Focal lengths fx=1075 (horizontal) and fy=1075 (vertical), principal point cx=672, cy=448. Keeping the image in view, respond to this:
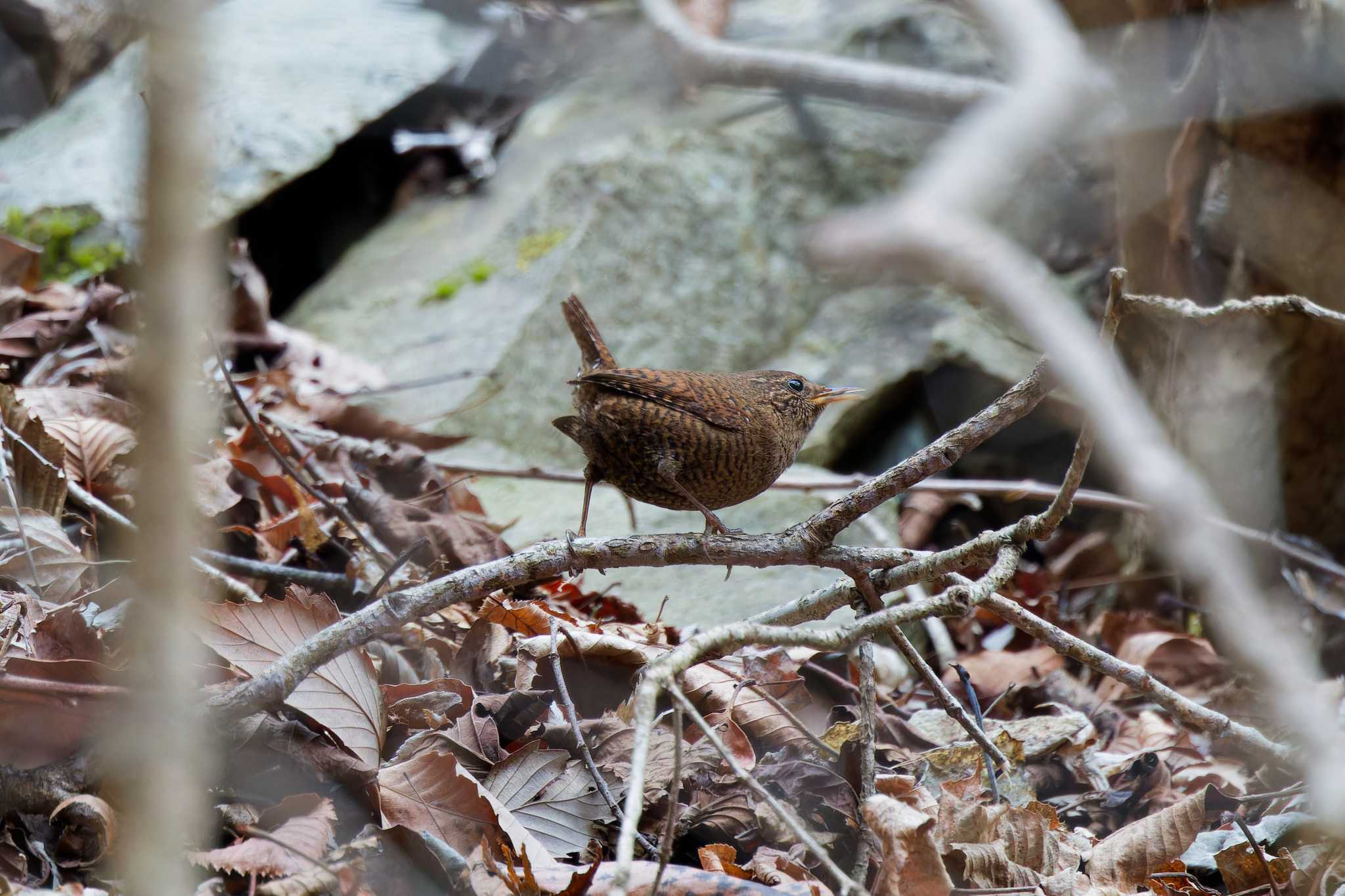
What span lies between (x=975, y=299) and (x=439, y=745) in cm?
405

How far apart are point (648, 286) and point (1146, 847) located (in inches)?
141

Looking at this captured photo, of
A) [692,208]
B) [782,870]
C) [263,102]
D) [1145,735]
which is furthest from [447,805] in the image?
[263,102]

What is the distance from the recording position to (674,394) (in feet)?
9.59

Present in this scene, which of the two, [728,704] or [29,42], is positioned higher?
[29,42]

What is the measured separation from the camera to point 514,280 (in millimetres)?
5305

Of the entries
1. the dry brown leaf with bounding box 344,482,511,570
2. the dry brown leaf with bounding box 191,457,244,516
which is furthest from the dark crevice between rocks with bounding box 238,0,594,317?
the dry brown leaf with bounding box 344,482,511,570

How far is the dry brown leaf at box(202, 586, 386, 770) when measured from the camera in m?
2.11

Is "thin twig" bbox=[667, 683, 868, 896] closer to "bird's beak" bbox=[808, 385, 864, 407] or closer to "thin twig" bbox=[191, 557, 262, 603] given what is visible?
"thin twig" bbox=[191, 557, 262, 603]

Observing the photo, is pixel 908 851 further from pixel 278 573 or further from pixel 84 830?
pixel 278 573

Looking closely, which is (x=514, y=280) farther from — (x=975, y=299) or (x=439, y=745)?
(x=439, y=745)

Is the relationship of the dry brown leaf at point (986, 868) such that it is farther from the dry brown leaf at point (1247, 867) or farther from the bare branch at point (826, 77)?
the bare branch at point (826, 77)

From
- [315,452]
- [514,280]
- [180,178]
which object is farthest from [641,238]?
[180,178]

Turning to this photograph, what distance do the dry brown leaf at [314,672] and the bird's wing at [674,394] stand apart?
1.01m

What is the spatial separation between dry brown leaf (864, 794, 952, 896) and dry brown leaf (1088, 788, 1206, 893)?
545 millimetres
